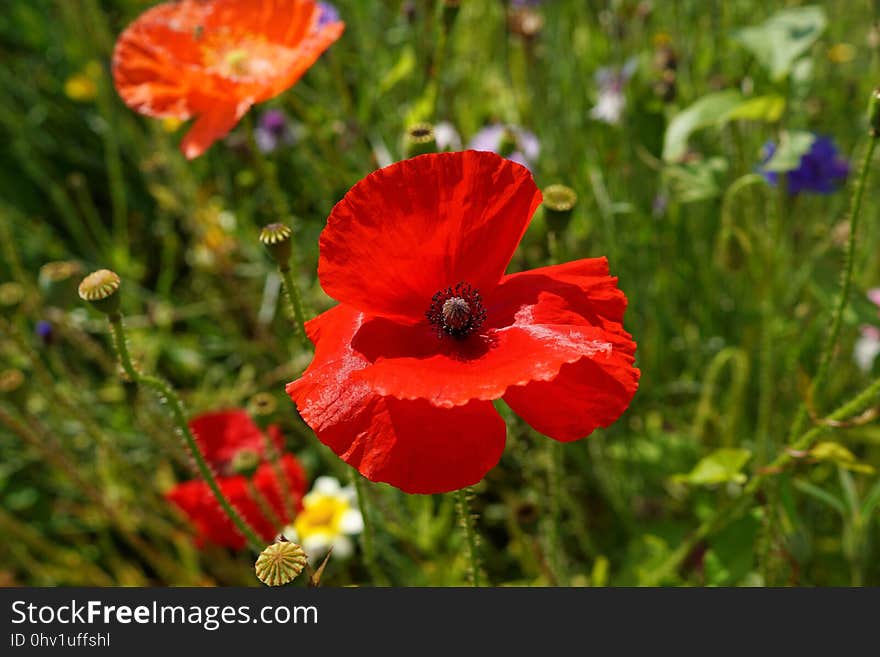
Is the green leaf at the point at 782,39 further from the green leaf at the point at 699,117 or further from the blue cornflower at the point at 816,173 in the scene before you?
the blue cornflower at the point at 816,173

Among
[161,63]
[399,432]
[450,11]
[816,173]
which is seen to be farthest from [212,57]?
[816,173]

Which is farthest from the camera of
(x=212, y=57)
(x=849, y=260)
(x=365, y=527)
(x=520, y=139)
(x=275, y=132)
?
(x=275, y=132)

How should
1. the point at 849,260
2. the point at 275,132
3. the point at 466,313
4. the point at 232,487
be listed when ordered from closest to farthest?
the point at 466,313, the point at 849,260, the point at 232,487, the point at 275,132

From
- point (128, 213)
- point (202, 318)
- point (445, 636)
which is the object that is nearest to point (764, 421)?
point (445, 636)

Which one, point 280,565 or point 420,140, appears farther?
point 420,140

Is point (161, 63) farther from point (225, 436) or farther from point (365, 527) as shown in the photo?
point (365, 527)

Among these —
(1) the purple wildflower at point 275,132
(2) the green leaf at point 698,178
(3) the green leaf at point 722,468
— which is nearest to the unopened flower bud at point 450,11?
(2) the green leaf at point 698,178

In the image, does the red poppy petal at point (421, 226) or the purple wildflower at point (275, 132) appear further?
the purple wildflower at point (275, 132)
